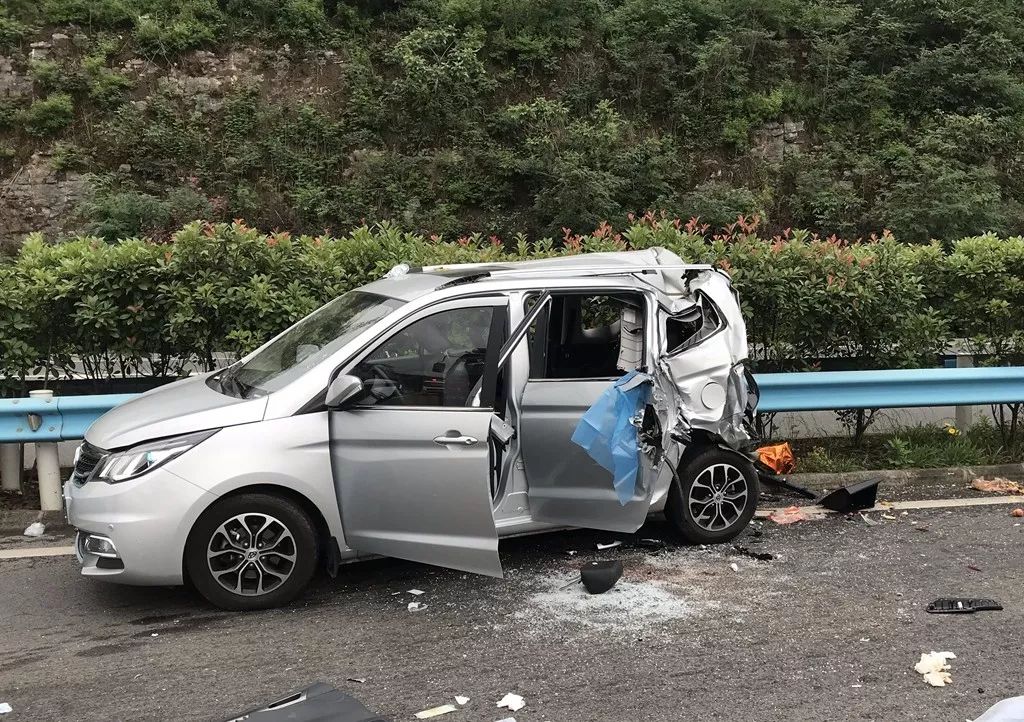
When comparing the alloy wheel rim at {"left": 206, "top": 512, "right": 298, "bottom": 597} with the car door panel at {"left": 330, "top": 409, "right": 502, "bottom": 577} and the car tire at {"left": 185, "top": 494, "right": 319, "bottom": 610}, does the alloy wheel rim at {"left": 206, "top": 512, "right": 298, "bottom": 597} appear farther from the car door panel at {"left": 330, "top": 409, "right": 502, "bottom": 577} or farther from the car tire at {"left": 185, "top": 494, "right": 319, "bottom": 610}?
the car door panel at {"left": 330, "top": 409, "right": 502, "bottom": 577}

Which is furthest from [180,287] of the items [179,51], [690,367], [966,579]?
[179,51]

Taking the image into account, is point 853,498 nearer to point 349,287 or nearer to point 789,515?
point 789,515

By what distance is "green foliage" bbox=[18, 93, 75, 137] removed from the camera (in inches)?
712

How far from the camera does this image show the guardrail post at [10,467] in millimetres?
7008

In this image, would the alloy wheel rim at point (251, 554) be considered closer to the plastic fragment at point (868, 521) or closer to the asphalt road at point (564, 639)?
the asphalt road at point (564, 639)

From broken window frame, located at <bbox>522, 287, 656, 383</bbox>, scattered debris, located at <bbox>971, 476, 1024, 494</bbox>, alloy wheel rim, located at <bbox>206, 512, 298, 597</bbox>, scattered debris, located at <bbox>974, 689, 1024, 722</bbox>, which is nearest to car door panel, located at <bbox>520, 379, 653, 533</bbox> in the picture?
broken window frame, located at <bbox>522, 287, 656, 383</bbox>

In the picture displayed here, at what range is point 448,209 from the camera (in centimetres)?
1766

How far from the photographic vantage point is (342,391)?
199 inches

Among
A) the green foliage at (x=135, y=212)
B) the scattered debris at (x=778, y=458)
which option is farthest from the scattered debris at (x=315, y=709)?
the green foliage at (x=135, y=212)

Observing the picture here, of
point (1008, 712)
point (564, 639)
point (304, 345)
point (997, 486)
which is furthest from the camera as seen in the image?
point (997, 486)

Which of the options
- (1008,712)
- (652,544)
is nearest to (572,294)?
(652,544)

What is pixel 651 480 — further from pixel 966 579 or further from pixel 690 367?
pixel 966 579

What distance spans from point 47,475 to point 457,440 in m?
3.43

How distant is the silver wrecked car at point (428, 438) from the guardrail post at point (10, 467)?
196cm
